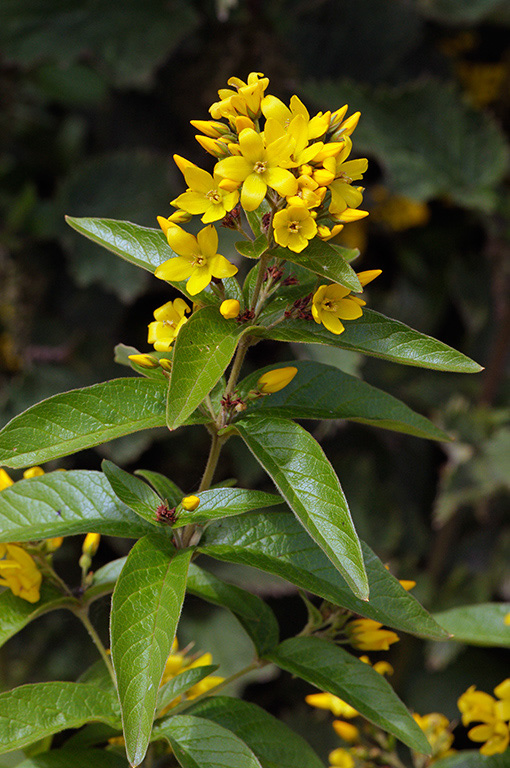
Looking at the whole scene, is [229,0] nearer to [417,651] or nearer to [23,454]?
[23,454]

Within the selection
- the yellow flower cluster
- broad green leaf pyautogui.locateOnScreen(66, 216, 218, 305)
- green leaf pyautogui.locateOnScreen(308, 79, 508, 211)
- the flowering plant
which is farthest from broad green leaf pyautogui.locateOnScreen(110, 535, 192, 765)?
green leaf pyautogui.locateOnScreen(308, 79, 508, 211)

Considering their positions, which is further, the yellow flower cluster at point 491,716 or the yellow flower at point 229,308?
the yellow flower cluster at point 491,716

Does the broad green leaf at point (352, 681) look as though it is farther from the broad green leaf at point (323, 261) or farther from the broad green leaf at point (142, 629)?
the broad green leaf at point (323, 261)

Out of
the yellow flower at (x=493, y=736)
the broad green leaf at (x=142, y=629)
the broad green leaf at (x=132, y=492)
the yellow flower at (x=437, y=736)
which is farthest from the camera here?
the yellow flower at (x=437, y=736)

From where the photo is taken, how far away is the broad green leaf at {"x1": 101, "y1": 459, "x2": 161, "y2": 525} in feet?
1.88

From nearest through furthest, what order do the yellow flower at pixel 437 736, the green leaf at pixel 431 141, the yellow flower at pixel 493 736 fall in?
1. the yellow flower at pixel 493 736
2. the yellow flower at pixel 437 736
3. the green leaf at pixel 431 141

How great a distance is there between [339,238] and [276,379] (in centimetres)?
139

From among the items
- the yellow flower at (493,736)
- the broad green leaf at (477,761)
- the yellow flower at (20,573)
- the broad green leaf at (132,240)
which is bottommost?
the broad green leaf at (477,761)

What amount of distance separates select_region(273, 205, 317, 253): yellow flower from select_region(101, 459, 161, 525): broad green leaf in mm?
215

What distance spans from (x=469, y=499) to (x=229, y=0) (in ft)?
3.82

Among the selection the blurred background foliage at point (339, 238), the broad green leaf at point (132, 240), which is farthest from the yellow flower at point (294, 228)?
the blurred background foliage at point (339, 238)

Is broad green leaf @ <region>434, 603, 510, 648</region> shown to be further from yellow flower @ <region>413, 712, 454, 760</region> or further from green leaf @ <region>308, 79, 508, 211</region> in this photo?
green leaf @ <region>308, 79, 508, 211</region>

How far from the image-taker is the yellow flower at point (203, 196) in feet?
1.79

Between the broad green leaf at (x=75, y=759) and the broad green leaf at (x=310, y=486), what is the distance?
11.1 inches
